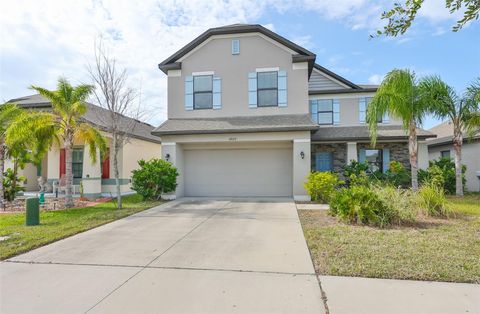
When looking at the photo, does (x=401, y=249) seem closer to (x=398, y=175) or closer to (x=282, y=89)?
(x=282, y=89)

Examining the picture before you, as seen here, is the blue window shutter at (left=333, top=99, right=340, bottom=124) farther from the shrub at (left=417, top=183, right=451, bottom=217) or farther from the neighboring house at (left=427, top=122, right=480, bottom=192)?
the shrub at (left=417, top=183, right=451, bottom=217)

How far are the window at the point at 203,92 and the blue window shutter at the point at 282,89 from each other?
357 centimetres

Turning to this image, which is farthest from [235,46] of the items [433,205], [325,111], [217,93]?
[433,205]

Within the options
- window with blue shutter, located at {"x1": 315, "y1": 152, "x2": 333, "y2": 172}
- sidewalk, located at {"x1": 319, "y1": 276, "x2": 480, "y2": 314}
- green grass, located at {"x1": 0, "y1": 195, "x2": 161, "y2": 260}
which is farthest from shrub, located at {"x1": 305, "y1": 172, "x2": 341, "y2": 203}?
sidewalk, located at {"x1": 319, "y1": 276, "x2": 480, "y2": 314}

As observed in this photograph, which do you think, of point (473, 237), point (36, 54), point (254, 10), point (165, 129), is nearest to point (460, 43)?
point (473, 237)

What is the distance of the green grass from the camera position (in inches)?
246

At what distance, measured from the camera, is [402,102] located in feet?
36.1

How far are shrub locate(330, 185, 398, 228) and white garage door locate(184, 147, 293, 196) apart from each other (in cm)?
660

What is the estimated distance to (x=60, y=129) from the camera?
11.4 meters

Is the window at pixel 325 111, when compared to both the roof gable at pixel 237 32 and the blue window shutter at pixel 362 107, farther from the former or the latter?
the roof gable at pixel 237 32

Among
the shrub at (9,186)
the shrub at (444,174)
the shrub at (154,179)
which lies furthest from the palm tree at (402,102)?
the shrub at (9,186)

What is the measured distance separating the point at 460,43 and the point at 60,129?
42.6ft

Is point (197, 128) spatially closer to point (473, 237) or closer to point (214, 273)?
point (214, 273)

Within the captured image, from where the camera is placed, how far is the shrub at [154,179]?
12.8 metres
